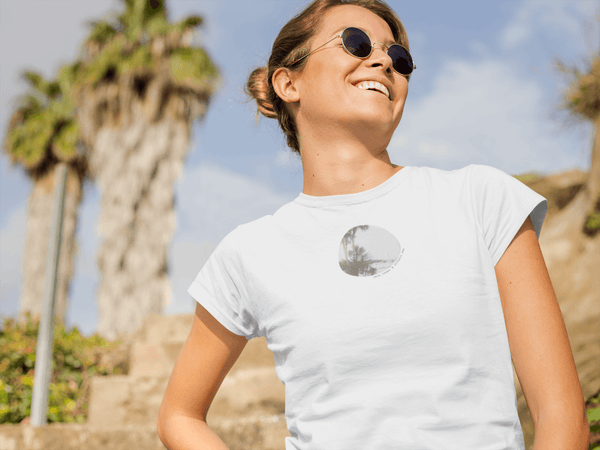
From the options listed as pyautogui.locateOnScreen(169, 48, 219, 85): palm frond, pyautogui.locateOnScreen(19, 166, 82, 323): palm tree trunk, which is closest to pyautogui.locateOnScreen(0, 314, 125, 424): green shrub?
pyautogui.locateOnScreen(169, 48, 219, 85): palm frond

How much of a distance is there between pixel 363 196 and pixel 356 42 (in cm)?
49

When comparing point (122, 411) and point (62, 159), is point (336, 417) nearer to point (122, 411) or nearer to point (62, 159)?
point (122, 411)

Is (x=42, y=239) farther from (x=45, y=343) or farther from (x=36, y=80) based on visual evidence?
(x=45, y=343)

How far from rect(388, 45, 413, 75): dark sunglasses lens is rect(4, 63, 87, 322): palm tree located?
42.9 feet

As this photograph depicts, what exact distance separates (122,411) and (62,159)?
10.6 metres

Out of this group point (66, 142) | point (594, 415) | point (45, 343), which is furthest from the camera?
point (66, 142)

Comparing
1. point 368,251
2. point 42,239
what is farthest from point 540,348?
point 42,239

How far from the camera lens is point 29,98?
46.9 ft

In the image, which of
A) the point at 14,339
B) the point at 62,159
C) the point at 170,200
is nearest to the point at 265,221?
the point at 14,339

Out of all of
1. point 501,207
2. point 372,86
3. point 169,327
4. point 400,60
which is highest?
point 400,60

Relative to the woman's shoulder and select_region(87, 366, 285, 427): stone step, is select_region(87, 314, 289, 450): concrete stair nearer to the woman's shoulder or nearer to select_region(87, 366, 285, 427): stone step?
select_region(87, 366, 285, 427): stone step

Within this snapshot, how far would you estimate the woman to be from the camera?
1123 millimetres

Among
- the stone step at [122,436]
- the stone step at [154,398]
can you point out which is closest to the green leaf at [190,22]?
the stone step at [154,398]

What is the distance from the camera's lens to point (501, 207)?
124cm
